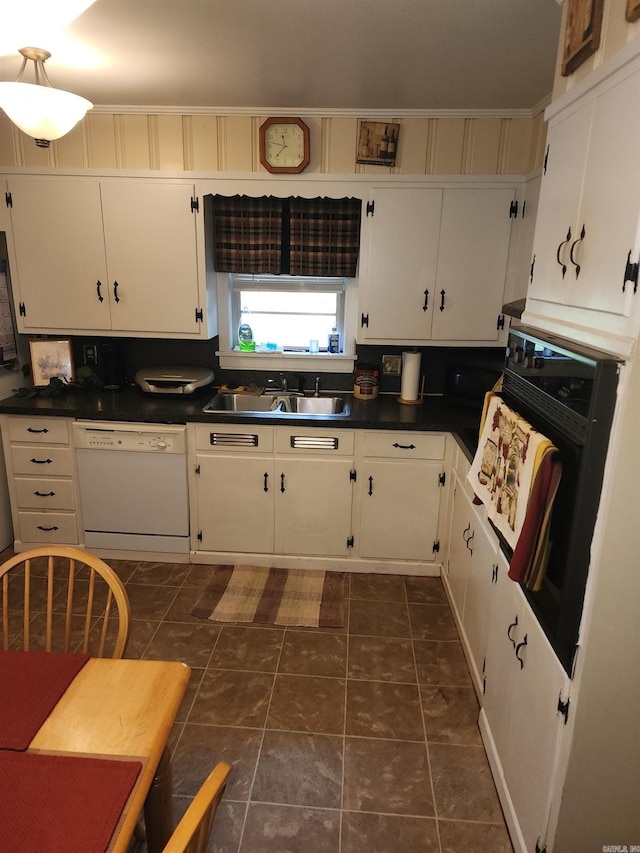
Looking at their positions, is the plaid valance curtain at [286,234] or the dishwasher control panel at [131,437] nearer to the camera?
the dishwasher control panel at [131,437]

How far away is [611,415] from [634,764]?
917mm

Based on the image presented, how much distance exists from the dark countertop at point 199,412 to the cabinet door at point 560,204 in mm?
1170

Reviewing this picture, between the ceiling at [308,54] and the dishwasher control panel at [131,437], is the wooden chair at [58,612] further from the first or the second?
the ceiling at [308,54]

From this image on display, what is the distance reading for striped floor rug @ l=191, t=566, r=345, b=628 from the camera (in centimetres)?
284

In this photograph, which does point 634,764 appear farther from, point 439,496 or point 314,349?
point 314,349

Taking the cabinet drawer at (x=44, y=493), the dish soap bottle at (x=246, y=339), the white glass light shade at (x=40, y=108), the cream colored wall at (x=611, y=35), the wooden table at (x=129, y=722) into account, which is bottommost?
the cabinet drawer at (x=44, y=493)

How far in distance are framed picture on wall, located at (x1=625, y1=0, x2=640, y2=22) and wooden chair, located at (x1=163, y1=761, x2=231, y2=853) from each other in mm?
1710

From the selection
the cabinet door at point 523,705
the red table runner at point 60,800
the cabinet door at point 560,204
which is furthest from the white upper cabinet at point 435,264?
the red table runner at point 60,800

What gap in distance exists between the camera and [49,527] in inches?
132

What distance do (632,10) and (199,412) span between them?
247 centimetres

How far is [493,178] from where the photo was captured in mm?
3049

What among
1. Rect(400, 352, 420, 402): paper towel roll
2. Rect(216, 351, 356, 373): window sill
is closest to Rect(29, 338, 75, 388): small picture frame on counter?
Rect(216, 351, 356, 373): window sill

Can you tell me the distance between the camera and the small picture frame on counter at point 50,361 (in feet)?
11.3

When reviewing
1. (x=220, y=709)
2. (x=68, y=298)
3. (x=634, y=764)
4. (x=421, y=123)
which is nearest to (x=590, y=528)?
(x=634, y=764)
